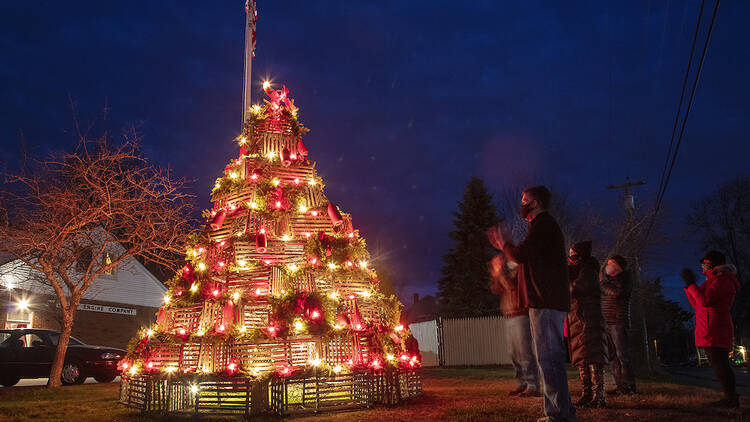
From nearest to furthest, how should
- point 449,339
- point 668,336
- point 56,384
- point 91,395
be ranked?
point 91,395
point 56,384
point 449,339
point 668,336

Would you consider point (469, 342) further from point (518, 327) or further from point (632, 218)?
point (518, 327)

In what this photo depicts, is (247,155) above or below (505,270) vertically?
above

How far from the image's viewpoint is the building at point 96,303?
69.4 feet

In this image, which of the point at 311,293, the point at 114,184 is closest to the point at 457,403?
the point at 311,293

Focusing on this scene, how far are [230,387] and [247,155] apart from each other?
149 inches

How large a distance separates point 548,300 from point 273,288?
4.12 m

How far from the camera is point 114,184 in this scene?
37.6 ft

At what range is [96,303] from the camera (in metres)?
24.2

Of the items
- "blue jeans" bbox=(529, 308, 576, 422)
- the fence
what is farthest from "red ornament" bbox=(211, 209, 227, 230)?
the fence

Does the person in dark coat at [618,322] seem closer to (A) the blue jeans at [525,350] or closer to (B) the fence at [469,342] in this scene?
(A) the blue jeans at [525,350]

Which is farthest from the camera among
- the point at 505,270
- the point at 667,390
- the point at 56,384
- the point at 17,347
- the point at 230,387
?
the point at 17,347

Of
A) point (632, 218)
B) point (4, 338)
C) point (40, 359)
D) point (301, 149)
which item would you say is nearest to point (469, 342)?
point (632, 218)

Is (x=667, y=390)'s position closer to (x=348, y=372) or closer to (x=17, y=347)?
(x=348, y=372)

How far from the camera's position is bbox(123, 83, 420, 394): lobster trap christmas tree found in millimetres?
6426
